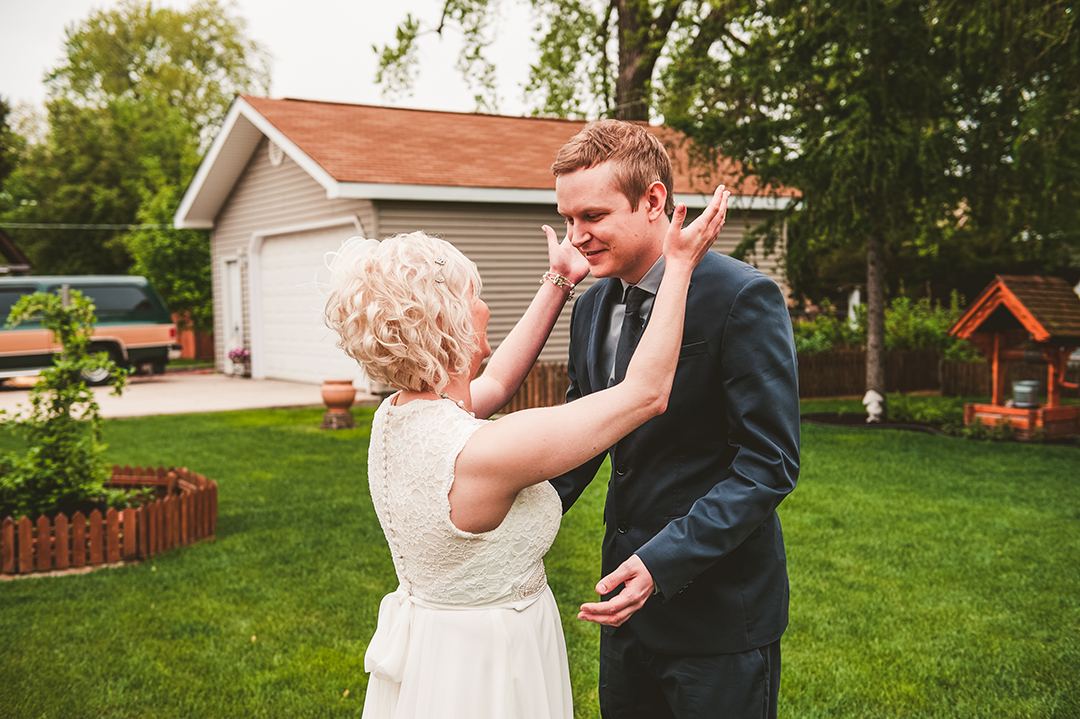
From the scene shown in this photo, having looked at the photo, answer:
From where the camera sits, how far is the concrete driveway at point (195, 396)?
14609 mm

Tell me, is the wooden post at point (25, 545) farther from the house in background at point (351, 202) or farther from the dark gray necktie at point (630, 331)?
the house in background at point (351, 202)

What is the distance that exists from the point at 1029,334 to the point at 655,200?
10763 millimetres

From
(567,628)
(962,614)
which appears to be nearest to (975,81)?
(962,614)

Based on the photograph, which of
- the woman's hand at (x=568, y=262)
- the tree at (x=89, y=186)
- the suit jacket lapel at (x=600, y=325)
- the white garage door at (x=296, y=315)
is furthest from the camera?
the tree at (x=89, y=186)

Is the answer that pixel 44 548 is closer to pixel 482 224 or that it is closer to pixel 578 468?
pixel 578 468

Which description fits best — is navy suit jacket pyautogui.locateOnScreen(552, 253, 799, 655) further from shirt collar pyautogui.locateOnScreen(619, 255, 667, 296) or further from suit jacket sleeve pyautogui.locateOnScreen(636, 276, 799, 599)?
shirt collar pyautogui.locateOnScreen(619, 255, 667, 296)

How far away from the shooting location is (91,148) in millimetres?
34000

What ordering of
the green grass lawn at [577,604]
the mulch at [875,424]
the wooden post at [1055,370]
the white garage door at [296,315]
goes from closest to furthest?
the green grass lawn at [577,604] → the mulch at [875,424] → the wooden post at [1055,370] → the white garage door at [296,315]

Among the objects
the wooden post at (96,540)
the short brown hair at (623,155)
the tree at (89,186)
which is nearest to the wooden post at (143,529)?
the wooden post at (96,540)

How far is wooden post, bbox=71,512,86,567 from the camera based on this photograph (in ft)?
19.7

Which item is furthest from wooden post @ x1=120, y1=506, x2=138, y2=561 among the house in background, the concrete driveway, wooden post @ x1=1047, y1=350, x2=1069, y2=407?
wooden post @ x1=1047, y1=350, x2=1069, y2=407

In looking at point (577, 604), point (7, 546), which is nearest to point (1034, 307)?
point (577, 604)

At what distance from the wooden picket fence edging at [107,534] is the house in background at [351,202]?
6314 mm

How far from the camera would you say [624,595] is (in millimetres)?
1832
